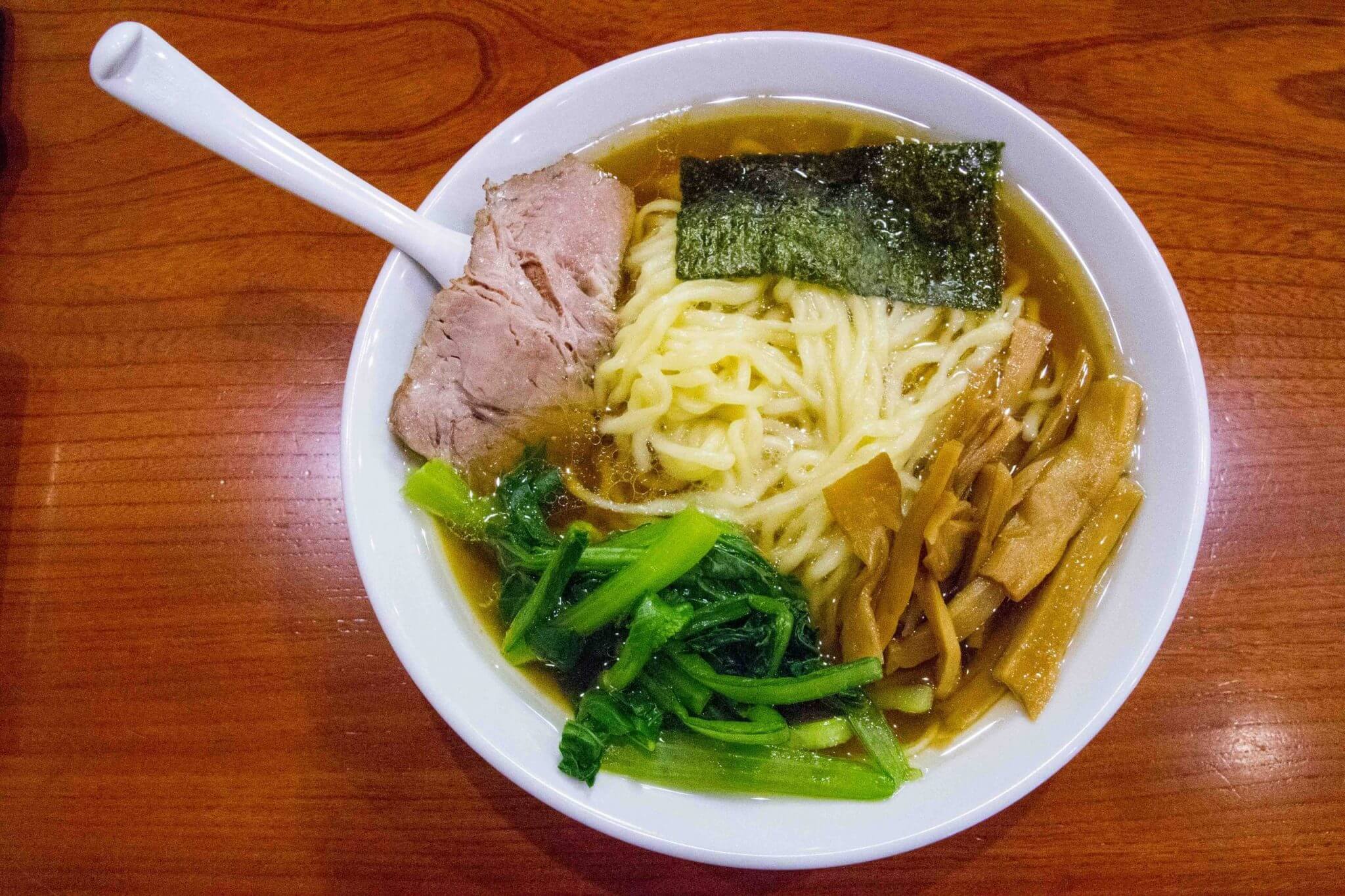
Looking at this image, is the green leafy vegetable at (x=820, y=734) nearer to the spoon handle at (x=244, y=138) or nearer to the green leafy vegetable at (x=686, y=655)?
the green leafy vegetable at (x=686, y=655)

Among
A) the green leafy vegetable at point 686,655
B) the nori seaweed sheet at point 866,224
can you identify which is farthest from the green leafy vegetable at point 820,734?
the nori seaweed sheet at point 866,224

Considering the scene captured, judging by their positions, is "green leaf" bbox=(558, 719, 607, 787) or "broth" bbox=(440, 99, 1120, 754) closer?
"green leaf" bbox=(558, 719, 607, 787)

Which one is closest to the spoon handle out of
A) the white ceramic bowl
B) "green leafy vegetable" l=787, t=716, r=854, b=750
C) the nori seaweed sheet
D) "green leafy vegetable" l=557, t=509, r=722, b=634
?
the white ceramic bowl

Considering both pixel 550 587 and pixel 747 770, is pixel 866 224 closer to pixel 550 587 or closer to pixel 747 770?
pixel 550 587

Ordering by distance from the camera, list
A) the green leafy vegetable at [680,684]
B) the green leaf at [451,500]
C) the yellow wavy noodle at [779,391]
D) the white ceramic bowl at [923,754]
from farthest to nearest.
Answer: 1. the yellow wavy noodle at [779,391]
2. the green leaf at [451,500]
3. the green leafy vegetable at [680,684]
4. the white ceramic bowl at [923,754]

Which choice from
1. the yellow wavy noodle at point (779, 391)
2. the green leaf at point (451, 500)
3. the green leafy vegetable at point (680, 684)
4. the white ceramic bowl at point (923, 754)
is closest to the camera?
the white ceramic bowl at point (923, 754)

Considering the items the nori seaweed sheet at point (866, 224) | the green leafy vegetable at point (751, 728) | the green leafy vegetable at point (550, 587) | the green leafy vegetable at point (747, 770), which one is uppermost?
the nori seaweed sheet at point (866, 224)

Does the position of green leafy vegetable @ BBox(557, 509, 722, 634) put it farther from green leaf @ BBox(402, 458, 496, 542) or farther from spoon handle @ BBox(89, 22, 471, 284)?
spoon handle @ BBox(89, 22, 471, 284)
